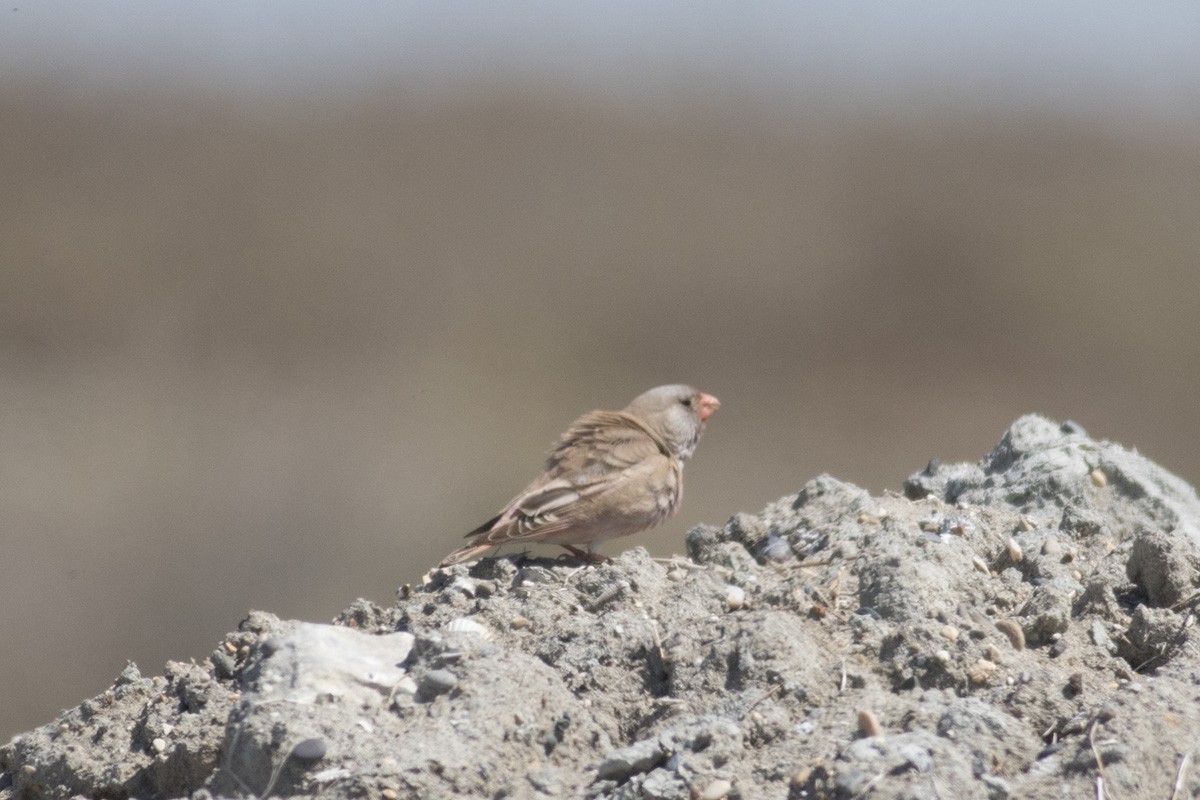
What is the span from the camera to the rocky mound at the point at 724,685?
10.6 ft

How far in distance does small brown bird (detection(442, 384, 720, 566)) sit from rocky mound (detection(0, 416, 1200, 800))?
0.55 metres

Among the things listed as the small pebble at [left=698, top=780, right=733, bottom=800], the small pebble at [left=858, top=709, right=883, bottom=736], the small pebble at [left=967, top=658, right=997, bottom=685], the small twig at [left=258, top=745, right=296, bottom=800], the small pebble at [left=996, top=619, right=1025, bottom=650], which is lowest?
the small pebble at [left=698, top=780, right=733, bottom=800]

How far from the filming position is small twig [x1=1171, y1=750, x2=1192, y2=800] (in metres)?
3.06

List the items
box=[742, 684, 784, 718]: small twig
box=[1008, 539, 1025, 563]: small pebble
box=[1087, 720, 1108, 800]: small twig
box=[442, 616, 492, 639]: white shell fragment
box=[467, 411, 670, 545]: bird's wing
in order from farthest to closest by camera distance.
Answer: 1. box=[467, 411, 670, 545]: bird's wing
2. box=[1008, 539, 1025, 563]: small pebble
3. box=[442, 616, 492, 639]: white shell fragment
4. box=[742, 684, 784, 718]: small twig
5. box=[1087, 720, 1108, 800]: small twig

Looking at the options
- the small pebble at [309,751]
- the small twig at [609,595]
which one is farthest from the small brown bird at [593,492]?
the small pebble at [309,751]

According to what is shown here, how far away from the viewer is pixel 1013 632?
404 cm

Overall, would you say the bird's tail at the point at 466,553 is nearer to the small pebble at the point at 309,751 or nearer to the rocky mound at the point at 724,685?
the rocky mound at the point at 724,685

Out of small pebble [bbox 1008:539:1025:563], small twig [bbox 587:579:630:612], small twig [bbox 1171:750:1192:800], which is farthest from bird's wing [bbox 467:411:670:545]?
small twig [bbox 1171:750:1192:800]

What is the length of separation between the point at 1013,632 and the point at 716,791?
120cm

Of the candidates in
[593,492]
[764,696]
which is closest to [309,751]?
[764,696]

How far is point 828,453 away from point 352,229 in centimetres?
662

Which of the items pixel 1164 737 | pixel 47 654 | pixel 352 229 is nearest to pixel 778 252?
pixel 352 229

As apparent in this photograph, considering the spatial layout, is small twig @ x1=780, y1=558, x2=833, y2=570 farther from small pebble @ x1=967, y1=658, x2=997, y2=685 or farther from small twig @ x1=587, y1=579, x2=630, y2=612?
small pebble @ x1=967, y1=658, x2=997, y2=685

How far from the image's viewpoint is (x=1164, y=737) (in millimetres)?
3172
